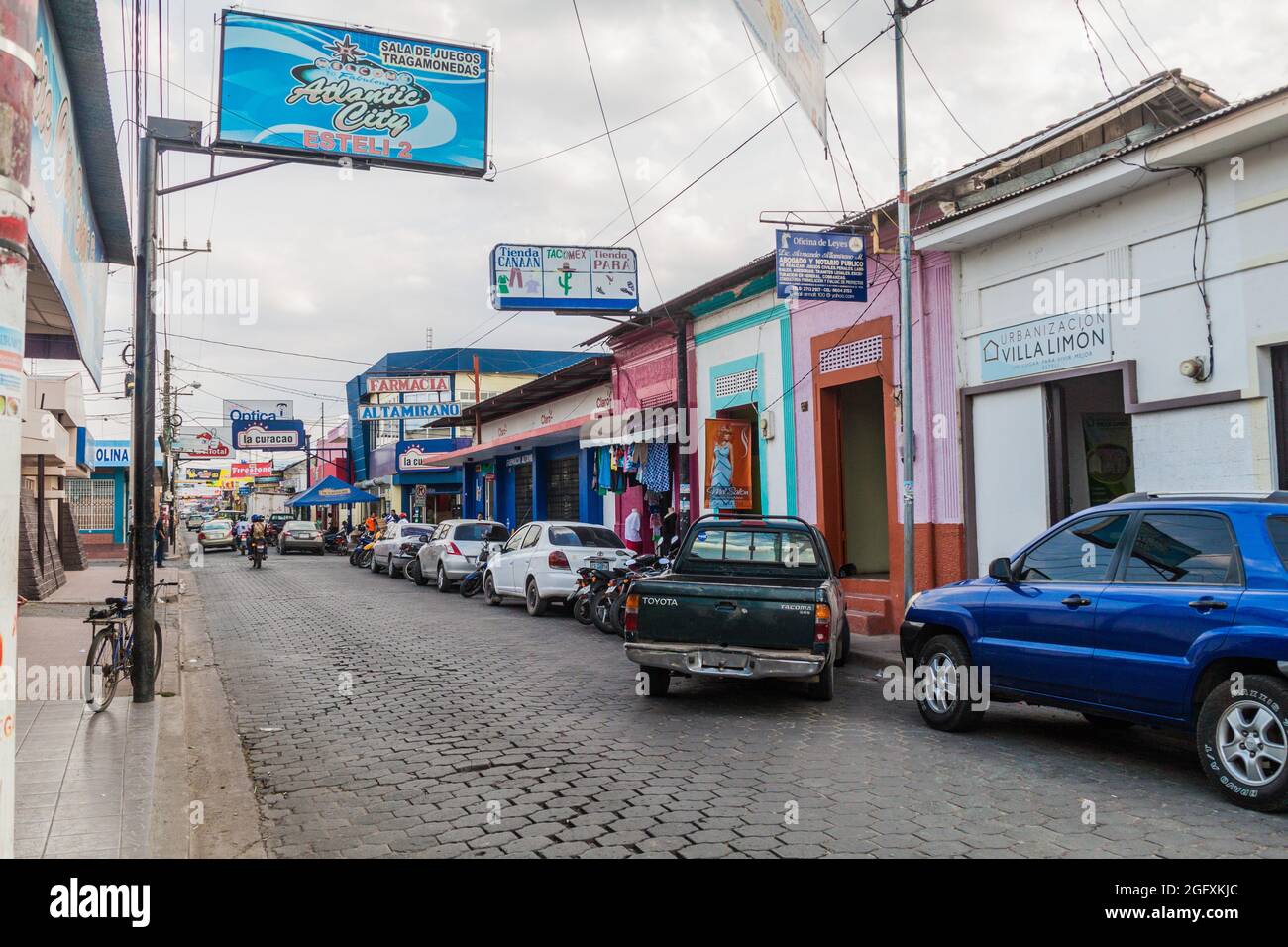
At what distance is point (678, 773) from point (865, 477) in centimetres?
1153

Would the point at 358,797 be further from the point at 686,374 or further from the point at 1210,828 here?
the point at 686,374

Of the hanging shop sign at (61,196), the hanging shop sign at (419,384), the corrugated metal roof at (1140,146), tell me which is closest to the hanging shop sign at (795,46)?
the corrugated metal roof at (1140,146)

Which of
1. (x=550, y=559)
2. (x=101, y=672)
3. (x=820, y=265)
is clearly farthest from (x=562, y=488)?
(x=101, y=672)

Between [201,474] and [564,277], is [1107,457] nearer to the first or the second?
[564,277]

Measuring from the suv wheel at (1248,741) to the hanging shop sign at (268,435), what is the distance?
2118 inches

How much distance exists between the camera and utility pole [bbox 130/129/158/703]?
8734mm

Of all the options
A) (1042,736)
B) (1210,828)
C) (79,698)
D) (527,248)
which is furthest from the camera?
(527,248)

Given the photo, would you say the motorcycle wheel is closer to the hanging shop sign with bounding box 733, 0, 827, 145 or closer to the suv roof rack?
the hanging shop sign with bounding box 733, 0, 827, 145

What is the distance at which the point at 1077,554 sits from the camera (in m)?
6.89

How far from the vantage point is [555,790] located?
584 cm

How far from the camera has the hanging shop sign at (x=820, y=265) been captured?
504 inches

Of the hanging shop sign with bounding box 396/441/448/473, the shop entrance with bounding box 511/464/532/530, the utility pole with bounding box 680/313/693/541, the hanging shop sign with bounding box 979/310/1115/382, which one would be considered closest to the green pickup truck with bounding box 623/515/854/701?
the hanging shop sign with bounding box 979/310/1115/382
